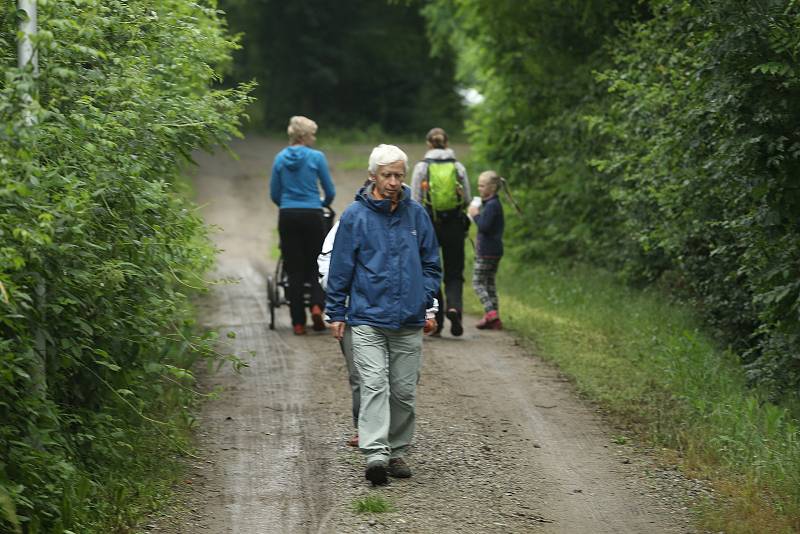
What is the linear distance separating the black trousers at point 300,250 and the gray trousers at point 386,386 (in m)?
5.01

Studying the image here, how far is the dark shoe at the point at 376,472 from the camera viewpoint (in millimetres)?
7516

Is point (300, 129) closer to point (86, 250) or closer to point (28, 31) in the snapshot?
point (86, 250)

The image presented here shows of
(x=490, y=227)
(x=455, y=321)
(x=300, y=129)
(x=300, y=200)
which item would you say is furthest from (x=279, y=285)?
(x=490, y=227)

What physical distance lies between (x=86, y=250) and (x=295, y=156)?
6.44 metres

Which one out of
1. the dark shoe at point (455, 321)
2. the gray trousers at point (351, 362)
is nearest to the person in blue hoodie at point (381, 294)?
the gray trousers at point (351, 362)

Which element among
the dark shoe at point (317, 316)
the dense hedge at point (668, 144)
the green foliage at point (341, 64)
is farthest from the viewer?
the green foliage at point (341, 64)

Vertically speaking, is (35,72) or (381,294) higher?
(35,72)

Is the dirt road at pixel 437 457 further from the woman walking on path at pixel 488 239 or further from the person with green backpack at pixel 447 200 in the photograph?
the woman walking on path at pixel 488 239

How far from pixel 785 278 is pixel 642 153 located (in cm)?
501

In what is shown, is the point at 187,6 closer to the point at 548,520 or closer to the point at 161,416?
the point at 161,416

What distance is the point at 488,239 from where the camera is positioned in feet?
44.1

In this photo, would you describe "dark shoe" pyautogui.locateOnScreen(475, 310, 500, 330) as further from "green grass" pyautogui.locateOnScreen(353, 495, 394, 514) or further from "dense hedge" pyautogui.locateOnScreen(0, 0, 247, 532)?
"green grass" pyautogui.locateOnScreen(353, 495, 394, 514)

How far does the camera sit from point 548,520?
7066mm

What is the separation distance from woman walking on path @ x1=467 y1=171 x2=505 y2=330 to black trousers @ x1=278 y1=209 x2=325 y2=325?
5.69 ft
